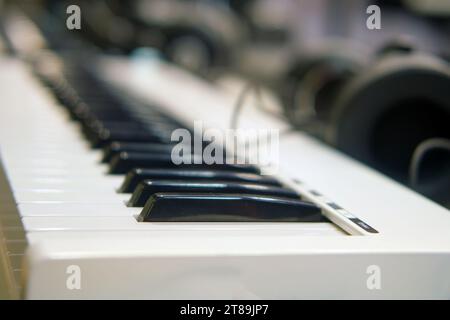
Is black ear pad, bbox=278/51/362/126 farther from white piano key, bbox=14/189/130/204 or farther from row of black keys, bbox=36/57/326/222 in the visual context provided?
white piano key, bbox=14/189/130/204

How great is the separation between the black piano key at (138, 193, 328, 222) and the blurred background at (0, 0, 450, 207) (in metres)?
0.27

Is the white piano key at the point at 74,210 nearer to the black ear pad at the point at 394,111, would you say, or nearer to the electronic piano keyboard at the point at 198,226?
the electronic piano keyboard at the point at 198,226

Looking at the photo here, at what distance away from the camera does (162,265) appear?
56 cm

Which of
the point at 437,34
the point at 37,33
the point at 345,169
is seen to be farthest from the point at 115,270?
the point at 437,34

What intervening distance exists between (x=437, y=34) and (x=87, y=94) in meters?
3.44

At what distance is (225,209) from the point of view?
70 cm

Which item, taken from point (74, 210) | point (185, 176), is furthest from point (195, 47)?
point (74, 210)

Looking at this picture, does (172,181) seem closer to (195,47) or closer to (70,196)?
(70,196)

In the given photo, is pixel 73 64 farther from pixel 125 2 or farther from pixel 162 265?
pixel 162 265

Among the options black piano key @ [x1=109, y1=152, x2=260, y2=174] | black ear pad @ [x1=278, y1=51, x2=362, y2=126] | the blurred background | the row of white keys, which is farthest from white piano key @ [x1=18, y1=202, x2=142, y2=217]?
black ear pad @ [x1=278, y1=51, x2=362, y2=126]

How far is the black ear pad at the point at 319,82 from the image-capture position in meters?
1.61

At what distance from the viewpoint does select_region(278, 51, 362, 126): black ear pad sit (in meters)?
1.61

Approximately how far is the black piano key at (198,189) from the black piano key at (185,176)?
17mm

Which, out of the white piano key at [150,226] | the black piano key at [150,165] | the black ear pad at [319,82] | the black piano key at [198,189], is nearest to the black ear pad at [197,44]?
the black ear pad at [319,82]
